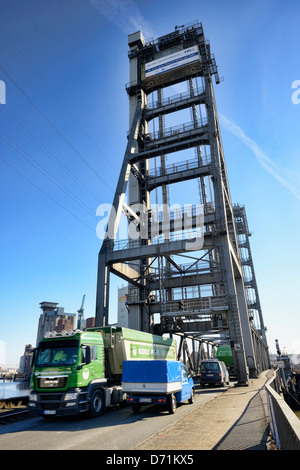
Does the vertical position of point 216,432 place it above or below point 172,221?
below

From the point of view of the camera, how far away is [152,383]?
10.8 metres

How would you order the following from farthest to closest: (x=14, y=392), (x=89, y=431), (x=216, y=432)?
(x=14, y=392) < (x=89, y=431) < (x=216, y=432)

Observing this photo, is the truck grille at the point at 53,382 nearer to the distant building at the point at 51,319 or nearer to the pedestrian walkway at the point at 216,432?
the pedestrian walkway at the point at 216,432

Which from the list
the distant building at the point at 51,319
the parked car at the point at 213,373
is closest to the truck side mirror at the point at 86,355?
the parked car at the point at 213,373

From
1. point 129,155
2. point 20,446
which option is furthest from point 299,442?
point 129,155

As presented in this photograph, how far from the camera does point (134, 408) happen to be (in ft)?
37.4

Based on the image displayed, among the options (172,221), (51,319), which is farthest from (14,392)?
(51,319)

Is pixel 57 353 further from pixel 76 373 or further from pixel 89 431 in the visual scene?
pixel 89 431

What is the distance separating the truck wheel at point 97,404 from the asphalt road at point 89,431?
0.23 metres

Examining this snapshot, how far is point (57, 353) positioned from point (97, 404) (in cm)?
257

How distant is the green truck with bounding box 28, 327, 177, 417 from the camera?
399 inches

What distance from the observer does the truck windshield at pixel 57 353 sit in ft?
35.2
